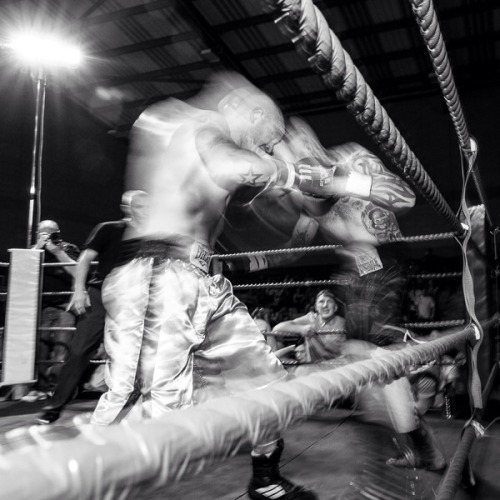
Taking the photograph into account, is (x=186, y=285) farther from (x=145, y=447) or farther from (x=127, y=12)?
(x=127, y=12)

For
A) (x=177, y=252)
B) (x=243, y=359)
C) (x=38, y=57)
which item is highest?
(x=38, y=57)

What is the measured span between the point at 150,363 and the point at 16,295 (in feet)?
5.75

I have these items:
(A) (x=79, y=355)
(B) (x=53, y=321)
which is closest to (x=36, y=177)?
(B) (x=53, y=321)

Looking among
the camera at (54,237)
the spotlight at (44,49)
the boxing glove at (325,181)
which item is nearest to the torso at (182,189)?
the boxing glove at (325,181)

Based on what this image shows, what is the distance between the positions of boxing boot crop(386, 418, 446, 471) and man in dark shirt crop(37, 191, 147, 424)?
1.39 m

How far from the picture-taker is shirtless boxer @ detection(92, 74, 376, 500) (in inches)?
49.4

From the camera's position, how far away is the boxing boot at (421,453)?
156 centimetres

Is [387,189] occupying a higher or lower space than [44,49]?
lower

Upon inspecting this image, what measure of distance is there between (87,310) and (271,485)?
1.38 m

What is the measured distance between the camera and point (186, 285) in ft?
4.22

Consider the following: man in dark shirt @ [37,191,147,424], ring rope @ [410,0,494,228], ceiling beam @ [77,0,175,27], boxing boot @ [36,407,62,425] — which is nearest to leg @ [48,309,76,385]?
man in dark shirt @ [37,191,147,424]

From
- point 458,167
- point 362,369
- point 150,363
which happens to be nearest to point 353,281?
point 150,363

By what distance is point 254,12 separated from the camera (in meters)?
6.23

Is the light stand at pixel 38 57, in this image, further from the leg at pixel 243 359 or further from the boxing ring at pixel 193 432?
the boxing ring at pixel 193 432
